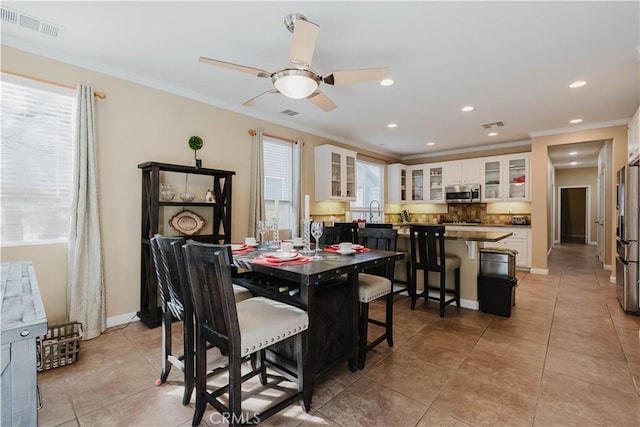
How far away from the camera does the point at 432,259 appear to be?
3.52 m

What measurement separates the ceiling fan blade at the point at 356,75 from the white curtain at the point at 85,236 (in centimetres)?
235

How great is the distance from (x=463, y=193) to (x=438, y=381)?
214 inches

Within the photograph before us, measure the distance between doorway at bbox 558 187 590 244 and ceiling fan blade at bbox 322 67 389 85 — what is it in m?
12.3

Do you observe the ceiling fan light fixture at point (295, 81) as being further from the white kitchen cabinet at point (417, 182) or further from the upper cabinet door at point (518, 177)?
the white kitchen cabinet at point (417, 182)

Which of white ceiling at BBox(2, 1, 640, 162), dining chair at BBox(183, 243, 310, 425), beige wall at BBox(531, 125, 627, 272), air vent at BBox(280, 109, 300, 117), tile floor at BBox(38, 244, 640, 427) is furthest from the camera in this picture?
beige wall at BBox(531, 125, 627, 272)

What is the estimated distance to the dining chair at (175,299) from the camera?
1765 mm

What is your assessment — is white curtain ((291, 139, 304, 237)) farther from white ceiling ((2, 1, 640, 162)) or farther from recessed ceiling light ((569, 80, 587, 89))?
recessed ceiling light ((569, 80, 587, 89))

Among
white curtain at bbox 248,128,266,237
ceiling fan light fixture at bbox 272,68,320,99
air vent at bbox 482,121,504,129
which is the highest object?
air vent at bbox 482,121,504,129

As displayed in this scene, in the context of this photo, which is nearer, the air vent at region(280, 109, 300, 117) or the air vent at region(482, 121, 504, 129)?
the air vent at region(280, 109, 300, 117)

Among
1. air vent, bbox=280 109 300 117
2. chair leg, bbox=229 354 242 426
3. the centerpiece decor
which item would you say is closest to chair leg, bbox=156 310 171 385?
chair leg, bbox=229 354 242 426

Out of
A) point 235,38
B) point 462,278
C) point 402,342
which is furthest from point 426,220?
point 235,38

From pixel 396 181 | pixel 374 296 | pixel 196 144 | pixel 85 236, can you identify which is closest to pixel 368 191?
pixel 396 181

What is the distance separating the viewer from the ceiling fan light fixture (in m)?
2.21

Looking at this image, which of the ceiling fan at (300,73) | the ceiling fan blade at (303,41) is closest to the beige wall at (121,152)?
the ceiling fan at (300,73)
